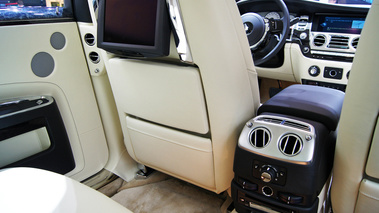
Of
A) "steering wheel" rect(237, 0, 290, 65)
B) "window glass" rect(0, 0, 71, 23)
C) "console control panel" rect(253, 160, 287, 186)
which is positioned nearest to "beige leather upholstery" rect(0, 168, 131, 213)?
"console control panel" rect(253, 160, 287, 186)

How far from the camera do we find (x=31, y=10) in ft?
4.01

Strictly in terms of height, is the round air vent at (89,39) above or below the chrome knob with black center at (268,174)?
above

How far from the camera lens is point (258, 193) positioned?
924 millimetres

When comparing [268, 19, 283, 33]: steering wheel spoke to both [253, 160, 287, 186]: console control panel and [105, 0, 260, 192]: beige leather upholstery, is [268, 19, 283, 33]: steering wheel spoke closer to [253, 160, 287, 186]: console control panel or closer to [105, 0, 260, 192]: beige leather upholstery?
[105, 0, 260, 192]: beige leather upholstery

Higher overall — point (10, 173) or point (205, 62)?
point (205, 62)

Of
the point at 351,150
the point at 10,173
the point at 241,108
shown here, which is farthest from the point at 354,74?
the point at 10,173

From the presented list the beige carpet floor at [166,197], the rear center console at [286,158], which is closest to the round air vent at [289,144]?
the rear center console at [286,158]

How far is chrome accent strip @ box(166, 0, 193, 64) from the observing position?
31.4 inches

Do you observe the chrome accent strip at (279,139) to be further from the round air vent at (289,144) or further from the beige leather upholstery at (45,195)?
the beige leather upholstery at (45,195)

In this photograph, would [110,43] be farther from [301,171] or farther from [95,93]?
[301,171]

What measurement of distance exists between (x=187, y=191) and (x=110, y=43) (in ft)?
3.05

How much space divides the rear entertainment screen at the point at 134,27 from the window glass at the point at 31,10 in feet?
1.35

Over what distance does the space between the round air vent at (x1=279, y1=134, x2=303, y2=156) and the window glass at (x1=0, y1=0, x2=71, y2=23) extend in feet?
3.84

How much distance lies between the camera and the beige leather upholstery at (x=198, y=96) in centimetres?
85
